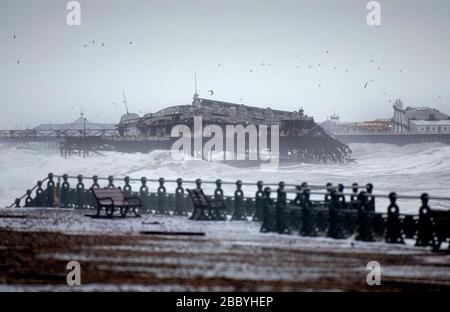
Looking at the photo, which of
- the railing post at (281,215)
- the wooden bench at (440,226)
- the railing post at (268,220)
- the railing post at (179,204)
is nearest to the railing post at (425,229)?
the wooden bench at (440,226)

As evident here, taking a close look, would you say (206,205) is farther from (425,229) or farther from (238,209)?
(425,229)

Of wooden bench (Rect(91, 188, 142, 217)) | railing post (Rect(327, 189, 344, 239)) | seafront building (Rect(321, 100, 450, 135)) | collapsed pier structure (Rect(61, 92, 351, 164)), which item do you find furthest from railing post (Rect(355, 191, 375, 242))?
seafront building (Rect(321, 100, 450, 135))

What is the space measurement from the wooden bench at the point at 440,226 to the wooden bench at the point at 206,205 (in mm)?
6660

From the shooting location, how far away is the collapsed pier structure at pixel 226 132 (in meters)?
67.6

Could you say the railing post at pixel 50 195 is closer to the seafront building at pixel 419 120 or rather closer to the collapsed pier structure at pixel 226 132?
the collapsed pier structure at pixel 226 132

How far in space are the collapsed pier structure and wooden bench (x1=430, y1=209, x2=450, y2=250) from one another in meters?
50.4

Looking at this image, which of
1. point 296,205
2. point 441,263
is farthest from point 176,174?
point 441,263

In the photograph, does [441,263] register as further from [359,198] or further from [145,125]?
[145,125]

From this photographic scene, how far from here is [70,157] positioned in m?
72.6

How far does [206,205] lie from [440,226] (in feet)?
23.2

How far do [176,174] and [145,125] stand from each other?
2039 cm

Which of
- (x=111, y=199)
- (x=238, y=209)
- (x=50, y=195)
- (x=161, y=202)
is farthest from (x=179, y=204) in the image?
(x=50, y=195)

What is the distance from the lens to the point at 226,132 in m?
68.9
